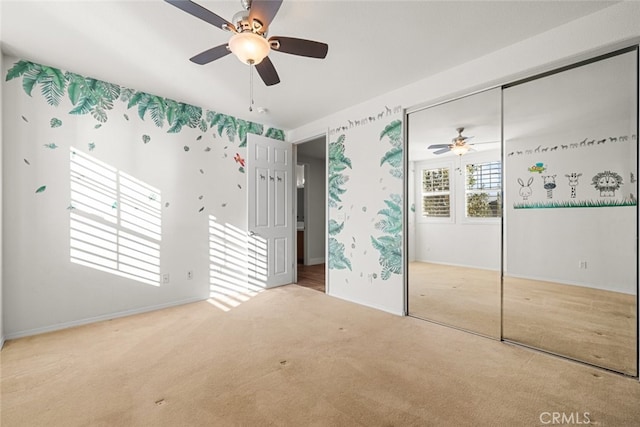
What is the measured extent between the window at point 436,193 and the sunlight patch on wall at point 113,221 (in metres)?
3.29

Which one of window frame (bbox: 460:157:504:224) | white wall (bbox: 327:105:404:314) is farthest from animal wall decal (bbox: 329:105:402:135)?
window frame (bbox: 460:157:504:224)

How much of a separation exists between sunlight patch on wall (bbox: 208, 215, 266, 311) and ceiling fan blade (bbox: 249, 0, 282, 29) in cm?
281

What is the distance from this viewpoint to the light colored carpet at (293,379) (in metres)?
1.65

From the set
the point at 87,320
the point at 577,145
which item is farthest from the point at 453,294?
the point at 87,320

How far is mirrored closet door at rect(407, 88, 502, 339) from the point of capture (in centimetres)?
293

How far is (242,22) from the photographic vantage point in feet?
5.89

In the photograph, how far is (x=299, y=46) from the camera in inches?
78.4

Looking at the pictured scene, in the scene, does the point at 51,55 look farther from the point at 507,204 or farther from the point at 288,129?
the point at 507,204

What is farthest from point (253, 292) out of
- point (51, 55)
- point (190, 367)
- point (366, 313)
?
point (51, 55)

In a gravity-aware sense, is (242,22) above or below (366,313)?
above

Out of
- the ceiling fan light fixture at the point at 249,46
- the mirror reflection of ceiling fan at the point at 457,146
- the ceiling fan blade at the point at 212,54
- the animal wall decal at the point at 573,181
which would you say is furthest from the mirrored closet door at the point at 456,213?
the ceiling fan blade at the point at 212,54

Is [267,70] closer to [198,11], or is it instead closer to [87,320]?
[198,11]

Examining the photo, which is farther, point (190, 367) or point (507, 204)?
point (507, 204)

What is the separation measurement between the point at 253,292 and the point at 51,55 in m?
3.50
